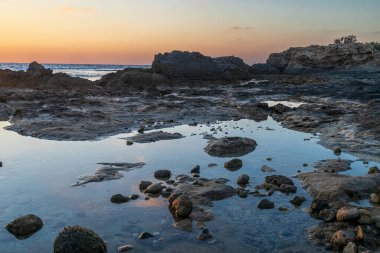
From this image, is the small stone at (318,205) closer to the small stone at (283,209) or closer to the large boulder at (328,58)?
the small stone at (283,209)

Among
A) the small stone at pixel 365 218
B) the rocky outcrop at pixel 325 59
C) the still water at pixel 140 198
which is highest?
the rocky outcrop at pixel 325 59

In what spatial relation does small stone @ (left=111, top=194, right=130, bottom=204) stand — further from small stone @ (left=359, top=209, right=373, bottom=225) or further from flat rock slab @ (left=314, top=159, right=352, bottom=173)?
flat rock slab @ (left=314, top=159, right=352, bottom=173)

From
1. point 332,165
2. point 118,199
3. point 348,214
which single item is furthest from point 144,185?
point 332,165

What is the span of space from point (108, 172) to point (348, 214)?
656cm

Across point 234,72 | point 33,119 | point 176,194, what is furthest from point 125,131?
point 234,72

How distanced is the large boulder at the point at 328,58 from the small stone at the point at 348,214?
65678 mm

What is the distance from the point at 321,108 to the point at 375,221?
17.2 m

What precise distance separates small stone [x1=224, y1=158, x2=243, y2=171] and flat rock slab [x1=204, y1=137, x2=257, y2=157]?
1325 mm

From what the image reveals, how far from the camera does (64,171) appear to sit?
36.9ft

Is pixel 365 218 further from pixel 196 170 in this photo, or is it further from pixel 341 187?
pixel 196 170

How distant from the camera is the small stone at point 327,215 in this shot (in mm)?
7518

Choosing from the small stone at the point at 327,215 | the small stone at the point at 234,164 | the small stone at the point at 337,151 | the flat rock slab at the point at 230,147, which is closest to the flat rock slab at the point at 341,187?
the small stone at the point at 327,215

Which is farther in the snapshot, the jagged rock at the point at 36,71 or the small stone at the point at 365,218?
the jagged rock at the point at 36,71

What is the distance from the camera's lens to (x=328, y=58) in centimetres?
7494
